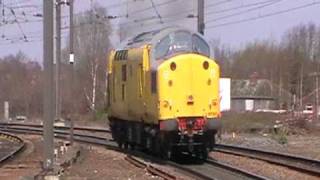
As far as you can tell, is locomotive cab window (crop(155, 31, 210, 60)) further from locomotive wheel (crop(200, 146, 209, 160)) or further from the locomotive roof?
locomotive wheel (crop(200, 146, 209, 160))

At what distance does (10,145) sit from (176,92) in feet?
47.7

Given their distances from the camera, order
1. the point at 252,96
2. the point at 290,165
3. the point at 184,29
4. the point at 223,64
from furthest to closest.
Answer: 1. the point at 223,64
2. the point at 252,96
3. the point at 184,29
4. the point at 290,165

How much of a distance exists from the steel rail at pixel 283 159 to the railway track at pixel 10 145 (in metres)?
7.92

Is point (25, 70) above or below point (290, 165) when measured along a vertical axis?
above

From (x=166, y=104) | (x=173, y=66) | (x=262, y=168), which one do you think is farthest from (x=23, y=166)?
(x=262, y=168)

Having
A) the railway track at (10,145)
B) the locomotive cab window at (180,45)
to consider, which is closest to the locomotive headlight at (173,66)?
the locomotive cab window at (180,45)

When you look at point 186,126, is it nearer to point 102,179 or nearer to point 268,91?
point 102,179

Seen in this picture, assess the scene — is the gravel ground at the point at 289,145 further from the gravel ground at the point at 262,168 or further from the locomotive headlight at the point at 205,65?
the locomotive headlight at the point at 205,65

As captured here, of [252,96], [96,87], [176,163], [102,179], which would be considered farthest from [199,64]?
[252,96]

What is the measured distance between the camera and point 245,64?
11588 centimetres

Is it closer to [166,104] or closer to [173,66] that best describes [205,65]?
[173,66]

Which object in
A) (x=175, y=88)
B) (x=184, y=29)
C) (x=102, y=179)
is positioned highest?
(x=184, y=29)

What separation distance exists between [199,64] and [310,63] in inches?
3385

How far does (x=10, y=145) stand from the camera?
34031 millimetres
